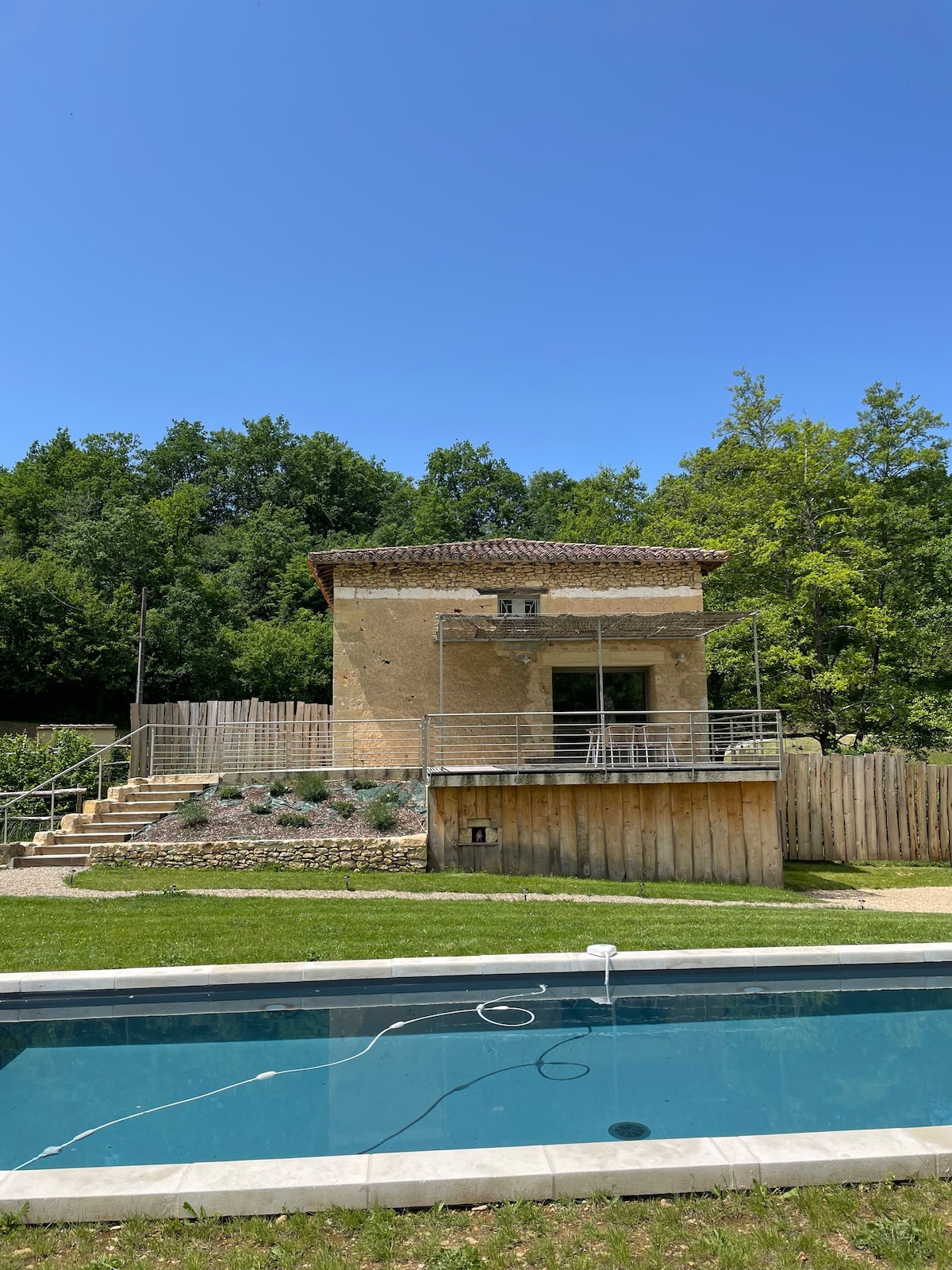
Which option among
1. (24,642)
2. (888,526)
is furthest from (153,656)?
(888,526)

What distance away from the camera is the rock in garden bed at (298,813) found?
46.4 ft

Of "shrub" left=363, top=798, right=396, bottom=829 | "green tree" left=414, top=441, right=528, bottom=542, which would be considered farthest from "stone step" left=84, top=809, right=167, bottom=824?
"green tree" left=414, top=441, right=528, bottom=542

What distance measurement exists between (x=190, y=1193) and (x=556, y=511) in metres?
43.9

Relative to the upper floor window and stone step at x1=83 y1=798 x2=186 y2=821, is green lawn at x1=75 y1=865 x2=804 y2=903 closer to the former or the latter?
stone step at x1=83 y1=798 x2=186 y2=821

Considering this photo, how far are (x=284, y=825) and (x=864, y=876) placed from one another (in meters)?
10.7

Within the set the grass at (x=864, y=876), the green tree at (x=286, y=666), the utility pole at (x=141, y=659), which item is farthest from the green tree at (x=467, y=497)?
the grass at (x=864, y=876)

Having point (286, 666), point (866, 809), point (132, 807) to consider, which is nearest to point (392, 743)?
point (132, 807)

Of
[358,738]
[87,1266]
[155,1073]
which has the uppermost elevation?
[358,738]

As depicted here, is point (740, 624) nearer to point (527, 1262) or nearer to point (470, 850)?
point (470, 850)

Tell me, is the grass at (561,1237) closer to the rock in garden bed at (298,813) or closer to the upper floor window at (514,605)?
the rock in garden bed at (298,813)

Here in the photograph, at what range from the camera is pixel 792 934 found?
8695mm

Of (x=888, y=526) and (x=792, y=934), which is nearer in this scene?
(x=792, y=934)

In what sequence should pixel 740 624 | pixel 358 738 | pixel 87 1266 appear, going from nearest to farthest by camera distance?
pixel 87 1266
pixel 358 738
pixel 740 624

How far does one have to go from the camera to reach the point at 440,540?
42.7 m
